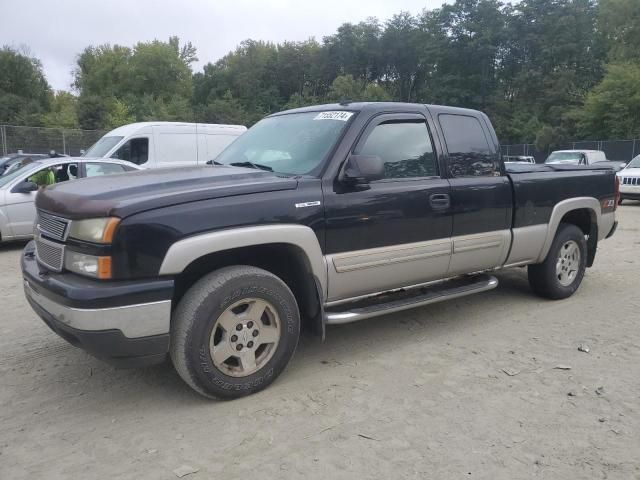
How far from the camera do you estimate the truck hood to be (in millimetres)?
3051

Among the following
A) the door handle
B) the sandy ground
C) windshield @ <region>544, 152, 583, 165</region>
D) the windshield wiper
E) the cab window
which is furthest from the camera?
windshield @ <region>544, 152, 583, 165</region>

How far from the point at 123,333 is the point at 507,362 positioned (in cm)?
274

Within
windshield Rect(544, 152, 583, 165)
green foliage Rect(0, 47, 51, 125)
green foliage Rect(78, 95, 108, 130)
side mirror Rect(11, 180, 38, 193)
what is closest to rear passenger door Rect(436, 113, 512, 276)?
side mirror Rect(11, 180, 38, 193)

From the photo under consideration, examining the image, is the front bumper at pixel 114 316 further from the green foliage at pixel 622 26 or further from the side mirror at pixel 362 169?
the green foliage at pixel 622 26

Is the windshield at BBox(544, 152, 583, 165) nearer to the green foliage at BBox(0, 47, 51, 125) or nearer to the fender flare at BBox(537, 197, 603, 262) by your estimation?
the fender flare at BBox(537, 197, 603, 262)

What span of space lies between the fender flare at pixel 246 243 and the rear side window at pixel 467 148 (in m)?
1.62

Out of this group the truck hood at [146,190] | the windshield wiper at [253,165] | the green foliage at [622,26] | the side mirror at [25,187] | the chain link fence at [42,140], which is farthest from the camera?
the green foliage at [622,26]

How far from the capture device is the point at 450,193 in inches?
175

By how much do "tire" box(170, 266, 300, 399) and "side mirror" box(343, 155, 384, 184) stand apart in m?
0.91

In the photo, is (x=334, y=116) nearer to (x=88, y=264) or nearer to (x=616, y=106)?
(x=88, y=264)

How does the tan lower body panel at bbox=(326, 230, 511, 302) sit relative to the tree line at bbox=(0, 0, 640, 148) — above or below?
below

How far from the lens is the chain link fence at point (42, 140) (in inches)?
922

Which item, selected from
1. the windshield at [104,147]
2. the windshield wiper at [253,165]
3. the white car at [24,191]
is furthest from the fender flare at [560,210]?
the windshield at [104,147]

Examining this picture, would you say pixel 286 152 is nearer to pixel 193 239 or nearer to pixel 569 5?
pixel 193 239
